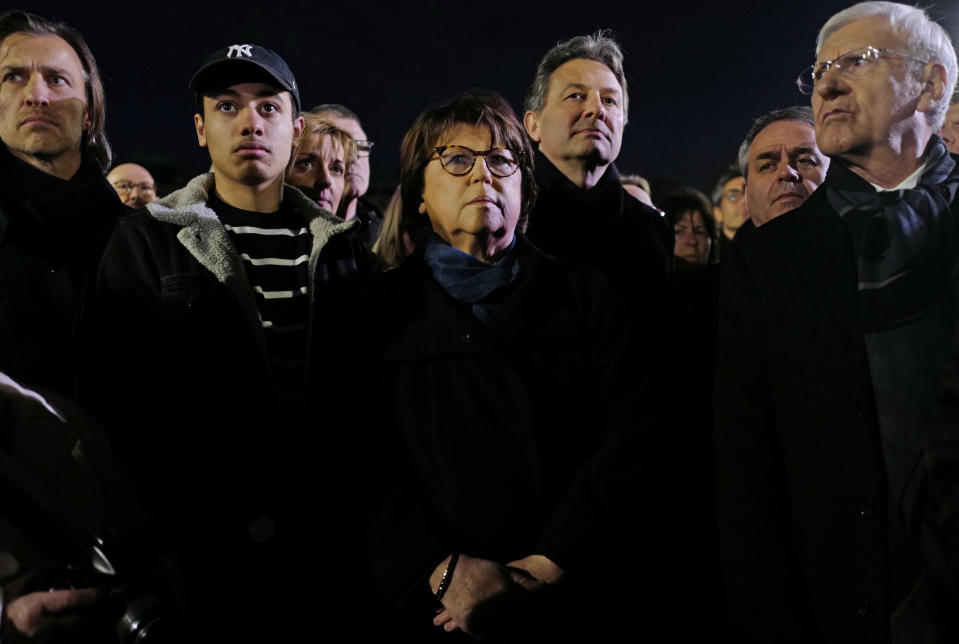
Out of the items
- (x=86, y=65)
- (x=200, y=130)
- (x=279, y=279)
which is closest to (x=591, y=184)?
(x=279, y=279)

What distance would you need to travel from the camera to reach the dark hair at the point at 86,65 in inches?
92.5

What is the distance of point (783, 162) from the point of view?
266 centimetres

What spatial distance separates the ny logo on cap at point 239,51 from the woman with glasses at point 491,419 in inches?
23.8

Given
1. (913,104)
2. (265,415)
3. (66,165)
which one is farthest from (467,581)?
(66,165)

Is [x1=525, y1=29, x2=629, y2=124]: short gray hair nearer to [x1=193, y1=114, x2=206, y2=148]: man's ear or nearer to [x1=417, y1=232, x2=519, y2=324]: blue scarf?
[x1=417, y1=232, x2=519, y2=324]: blue scarf

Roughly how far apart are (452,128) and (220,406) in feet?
3.50

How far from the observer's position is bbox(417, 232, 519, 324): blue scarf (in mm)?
2029

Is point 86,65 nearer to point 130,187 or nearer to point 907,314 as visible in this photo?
point 130,187

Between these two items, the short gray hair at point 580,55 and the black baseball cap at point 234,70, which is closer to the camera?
the black baseball cap at point 234,70

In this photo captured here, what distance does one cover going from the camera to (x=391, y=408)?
1995 millimetres

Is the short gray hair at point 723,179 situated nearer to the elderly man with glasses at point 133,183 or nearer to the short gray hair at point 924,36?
the short gray hair at point 924,36

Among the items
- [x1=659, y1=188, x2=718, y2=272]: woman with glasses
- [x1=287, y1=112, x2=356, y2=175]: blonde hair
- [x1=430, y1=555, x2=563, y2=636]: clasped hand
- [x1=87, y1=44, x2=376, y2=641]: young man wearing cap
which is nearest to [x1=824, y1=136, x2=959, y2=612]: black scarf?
[x1=430, y1=555, x2=563, y2=636]: clasped hand

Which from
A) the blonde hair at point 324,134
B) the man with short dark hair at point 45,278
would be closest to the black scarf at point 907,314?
the man with short dark hair at point 45,278

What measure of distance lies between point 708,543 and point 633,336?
3.25ft
